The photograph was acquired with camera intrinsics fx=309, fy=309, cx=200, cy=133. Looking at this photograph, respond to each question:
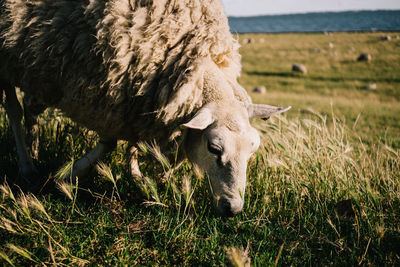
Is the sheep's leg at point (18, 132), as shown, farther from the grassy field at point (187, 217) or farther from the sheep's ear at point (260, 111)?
the sheep's ear at point (260, 111)

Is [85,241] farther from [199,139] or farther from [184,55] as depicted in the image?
[184,55]

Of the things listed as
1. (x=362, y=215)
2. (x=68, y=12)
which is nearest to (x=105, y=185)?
(x=68, y=12)

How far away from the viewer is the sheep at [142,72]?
272cm

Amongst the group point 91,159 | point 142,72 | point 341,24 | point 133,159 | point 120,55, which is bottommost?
point 341,24

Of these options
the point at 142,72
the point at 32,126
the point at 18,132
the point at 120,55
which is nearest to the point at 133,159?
the point at 142,72

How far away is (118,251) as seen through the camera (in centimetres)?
234

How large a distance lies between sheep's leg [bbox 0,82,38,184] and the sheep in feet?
2.11

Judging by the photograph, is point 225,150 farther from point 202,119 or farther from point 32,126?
point 32,126

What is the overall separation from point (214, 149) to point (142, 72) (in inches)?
39.2

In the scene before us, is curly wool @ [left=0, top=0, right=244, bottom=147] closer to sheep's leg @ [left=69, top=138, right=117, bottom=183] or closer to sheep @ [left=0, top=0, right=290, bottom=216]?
sheep @ [left=0, top=0, right=290, bottom=216]

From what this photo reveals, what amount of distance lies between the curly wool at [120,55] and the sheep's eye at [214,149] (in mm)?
395

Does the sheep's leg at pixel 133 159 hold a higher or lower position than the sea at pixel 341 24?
higher

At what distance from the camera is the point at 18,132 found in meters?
3.61

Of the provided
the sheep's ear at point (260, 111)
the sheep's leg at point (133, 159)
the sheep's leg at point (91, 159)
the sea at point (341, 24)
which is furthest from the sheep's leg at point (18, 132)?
the sea at point (341, 24)
